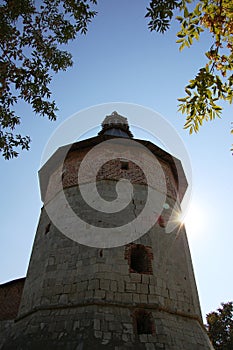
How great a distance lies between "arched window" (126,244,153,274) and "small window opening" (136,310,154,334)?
3.94 ft

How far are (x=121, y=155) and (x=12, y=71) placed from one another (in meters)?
6.45

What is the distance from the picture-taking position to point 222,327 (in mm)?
16953

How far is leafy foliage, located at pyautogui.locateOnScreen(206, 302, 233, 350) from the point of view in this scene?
1602cm

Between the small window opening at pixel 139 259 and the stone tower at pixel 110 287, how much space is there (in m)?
0.03

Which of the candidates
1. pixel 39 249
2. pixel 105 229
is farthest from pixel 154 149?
pixel 39 249

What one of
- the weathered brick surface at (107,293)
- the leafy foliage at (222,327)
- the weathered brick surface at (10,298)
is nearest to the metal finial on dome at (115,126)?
the weathered brick surface at (107,293)

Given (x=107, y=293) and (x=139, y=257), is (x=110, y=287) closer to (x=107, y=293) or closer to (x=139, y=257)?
(x=107, y=293)

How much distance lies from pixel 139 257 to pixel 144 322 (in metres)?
1.87

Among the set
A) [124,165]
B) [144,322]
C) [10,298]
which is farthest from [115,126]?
[144,322]

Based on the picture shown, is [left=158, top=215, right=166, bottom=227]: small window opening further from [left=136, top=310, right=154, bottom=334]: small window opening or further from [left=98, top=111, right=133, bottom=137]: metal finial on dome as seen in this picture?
[left=98, top=111, right=133, bottom=137]: metal finial on dome

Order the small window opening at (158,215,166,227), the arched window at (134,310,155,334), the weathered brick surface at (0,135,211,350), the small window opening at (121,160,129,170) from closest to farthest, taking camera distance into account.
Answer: the weathered brick surface at (0,135,211,350) → the arched window at (134,310,155,334) → the small window opening at (158,215,166,227) → the small window opening at (121,160,129,170)

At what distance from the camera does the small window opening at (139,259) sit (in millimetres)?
8623

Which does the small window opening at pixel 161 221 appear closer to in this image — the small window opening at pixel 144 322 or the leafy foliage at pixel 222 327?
the small window opening at pixel 144 322

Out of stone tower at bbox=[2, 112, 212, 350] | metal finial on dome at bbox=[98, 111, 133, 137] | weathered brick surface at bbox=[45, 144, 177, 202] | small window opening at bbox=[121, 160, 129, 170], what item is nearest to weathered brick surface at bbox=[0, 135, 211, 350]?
stone tower at bbox=[2, 112, 212, 350]
